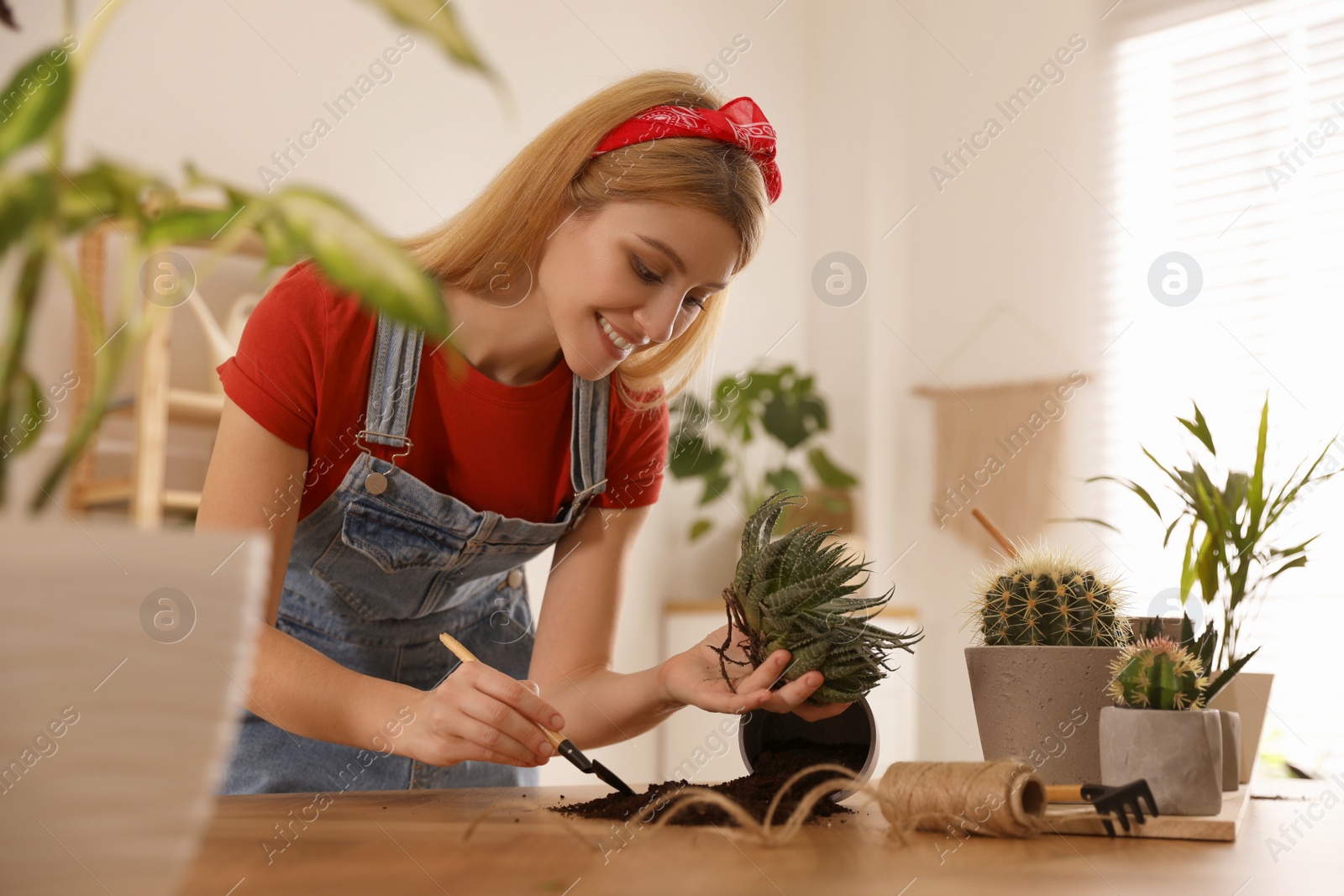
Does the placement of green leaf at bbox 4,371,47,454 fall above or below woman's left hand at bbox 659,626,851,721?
above

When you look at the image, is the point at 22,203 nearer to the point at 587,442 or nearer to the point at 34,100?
the point at 34,100

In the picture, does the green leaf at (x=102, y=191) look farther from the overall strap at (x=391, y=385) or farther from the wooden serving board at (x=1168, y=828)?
the overall strap at (x=391, y=385)

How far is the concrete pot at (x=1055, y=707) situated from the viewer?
888mm

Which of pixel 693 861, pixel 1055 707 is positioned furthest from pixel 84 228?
pixel 1055 707

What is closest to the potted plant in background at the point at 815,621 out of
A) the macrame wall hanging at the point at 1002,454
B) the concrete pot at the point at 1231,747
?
the concrete pot at the point at 1231,747

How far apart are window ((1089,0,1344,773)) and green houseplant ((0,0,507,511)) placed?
2820mm

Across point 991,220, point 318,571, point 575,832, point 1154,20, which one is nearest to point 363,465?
point 318,571

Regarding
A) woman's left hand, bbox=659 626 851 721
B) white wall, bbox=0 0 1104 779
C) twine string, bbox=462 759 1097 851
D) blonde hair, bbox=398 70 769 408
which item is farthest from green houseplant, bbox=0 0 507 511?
white wall, bbox=0 0 1104 779

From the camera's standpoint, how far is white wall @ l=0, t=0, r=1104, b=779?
273cm

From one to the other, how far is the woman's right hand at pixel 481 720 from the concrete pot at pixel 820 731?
165 millimetres

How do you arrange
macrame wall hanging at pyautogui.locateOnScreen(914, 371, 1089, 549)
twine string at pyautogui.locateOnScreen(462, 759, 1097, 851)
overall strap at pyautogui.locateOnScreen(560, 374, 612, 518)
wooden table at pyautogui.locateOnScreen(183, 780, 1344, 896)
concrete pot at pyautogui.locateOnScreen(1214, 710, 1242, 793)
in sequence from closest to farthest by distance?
wooden table at pyautogui.locateOnScreen(183, 780, 1344, 896) < twine string at pyautogui.locateOnScreen(462, 759, 1097, 851) < concrete pot at pyautogui.locateOnScreen(1214, 710, 1242, 793) < overall strap at pyautogui.locateOnScreen(560, 374, 612, 518) < macrame wall hanging at pyautogui.locateOnScreen(914, 371, 1089, 549)

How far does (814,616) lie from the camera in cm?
80

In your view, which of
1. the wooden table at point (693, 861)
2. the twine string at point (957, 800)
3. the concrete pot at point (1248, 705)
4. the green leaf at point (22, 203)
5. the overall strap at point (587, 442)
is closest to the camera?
the green leaf at point (22, 203)

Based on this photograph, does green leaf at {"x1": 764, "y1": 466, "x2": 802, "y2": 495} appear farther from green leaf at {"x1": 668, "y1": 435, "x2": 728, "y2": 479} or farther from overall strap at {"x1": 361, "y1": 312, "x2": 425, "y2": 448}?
overall strap at {"x1": 361, "y1": 312, "x2": 425, "y2": 448}
